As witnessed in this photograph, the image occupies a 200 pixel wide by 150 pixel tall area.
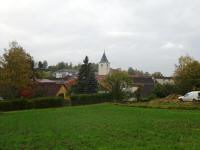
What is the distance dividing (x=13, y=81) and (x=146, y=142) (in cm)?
4461

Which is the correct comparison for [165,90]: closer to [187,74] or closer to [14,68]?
[187,74]

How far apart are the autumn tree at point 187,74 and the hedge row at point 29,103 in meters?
26.8

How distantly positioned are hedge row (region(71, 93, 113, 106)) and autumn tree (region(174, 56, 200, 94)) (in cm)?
1465

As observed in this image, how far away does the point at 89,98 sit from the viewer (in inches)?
3054

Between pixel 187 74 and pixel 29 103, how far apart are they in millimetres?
40904

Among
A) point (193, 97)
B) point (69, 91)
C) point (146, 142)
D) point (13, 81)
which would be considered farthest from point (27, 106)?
point (146, 142)

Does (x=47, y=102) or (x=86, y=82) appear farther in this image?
(x=86, y=82)

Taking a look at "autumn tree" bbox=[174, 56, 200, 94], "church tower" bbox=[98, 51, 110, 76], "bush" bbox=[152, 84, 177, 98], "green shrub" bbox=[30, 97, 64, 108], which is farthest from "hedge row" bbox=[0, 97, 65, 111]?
"church tower" bbox=[98, 51, 110, 76]

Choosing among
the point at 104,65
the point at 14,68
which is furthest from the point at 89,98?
the point at 104,65

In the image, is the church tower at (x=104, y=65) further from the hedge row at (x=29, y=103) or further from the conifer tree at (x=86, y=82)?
the hedge row at (x=29, y=103)

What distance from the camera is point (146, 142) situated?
15.7m

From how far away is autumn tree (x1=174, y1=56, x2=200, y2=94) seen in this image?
82.9 meters

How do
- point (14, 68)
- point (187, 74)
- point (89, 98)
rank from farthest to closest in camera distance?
point (187, 74), point (89, 98), point (14, 68)

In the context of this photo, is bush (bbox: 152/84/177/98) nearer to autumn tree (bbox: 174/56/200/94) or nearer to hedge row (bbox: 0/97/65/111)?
autumn tree (bbox: 174/56/200/94)
